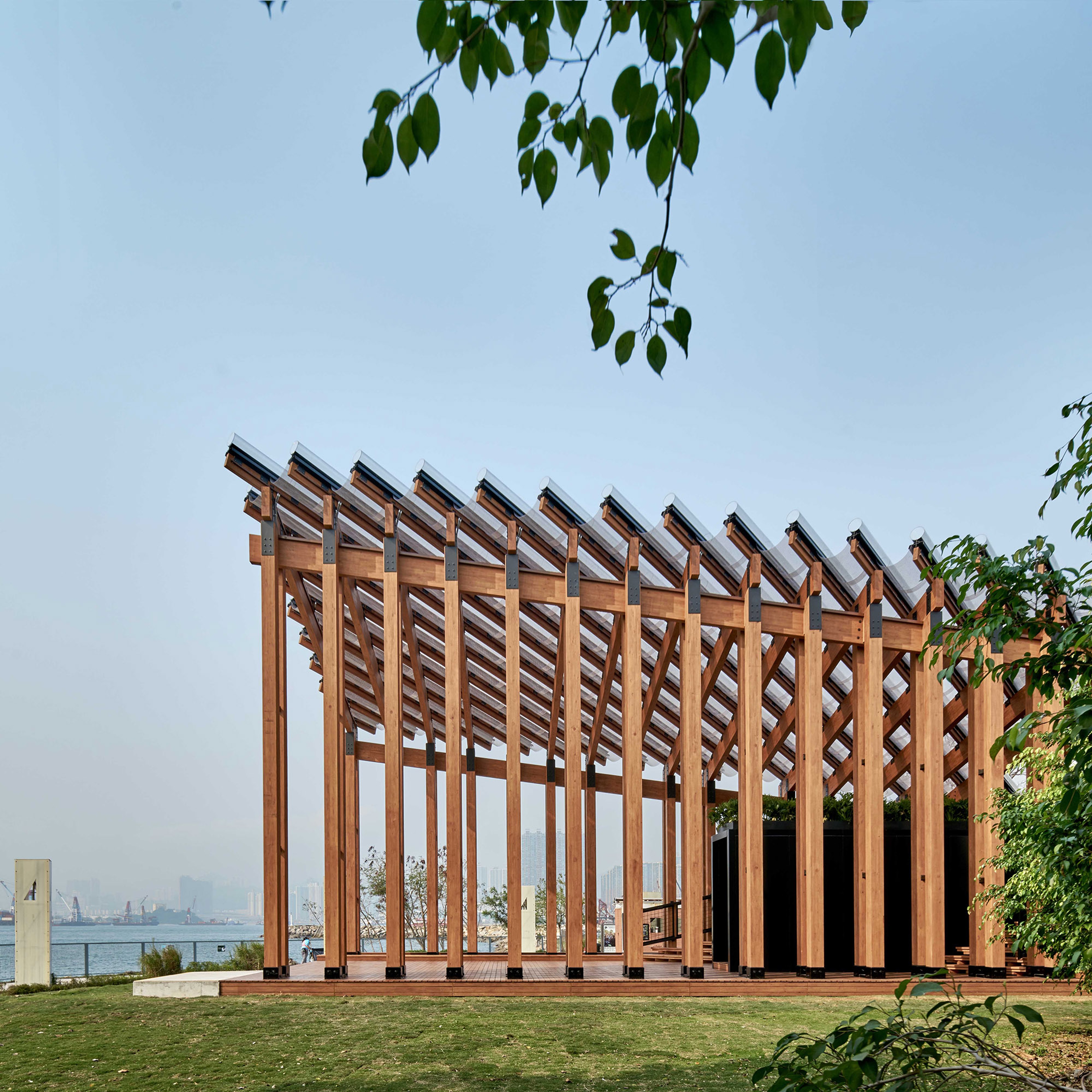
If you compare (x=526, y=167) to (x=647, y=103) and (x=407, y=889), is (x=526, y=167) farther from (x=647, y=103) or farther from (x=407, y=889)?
(x=407, y=889)

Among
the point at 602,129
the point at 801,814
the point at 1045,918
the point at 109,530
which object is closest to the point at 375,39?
the point at 602,129

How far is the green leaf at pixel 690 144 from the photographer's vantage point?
2168mm

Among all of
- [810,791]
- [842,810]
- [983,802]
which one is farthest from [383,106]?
[842,810]

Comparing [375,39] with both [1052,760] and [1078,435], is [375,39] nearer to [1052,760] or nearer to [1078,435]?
[1078,435]

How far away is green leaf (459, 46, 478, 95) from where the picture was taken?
2104 millimetres

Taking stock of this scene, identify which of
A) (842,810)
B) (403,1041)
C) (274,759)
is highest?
(274,759)

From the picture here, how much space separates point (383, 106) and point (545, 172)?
0.41 m

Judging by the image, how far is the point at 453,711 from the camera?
44.8 ft

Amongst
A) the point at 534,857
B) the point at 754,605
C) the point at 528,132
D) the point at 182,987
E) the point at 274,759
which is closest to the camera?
the point at 528,132

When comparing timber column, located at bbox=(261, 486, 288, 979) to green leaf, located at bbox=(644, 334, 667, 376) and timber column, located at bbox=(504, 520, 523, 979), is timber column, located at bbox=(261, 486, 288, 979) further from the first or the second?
green leaf, located at bbox=(644, 334, 667, 376)

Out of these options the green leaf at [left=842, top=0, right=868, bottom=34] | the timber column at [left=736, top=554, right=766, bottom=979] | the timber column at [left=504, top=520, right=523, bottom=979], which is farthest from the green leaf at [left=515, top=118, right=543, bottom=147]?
the timber column at [left=736, top=554, right=766, bottom=979]

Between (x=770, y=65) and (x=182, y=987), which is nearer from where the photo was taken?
(x=770, y=65)

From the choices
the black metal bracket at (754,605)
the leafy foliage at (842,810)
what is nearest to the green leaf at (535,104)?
the black metal bracket at (754,605)

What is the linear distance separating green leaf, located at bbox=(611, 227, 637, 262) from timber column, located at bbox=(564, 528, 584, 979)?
1152 centimetres
